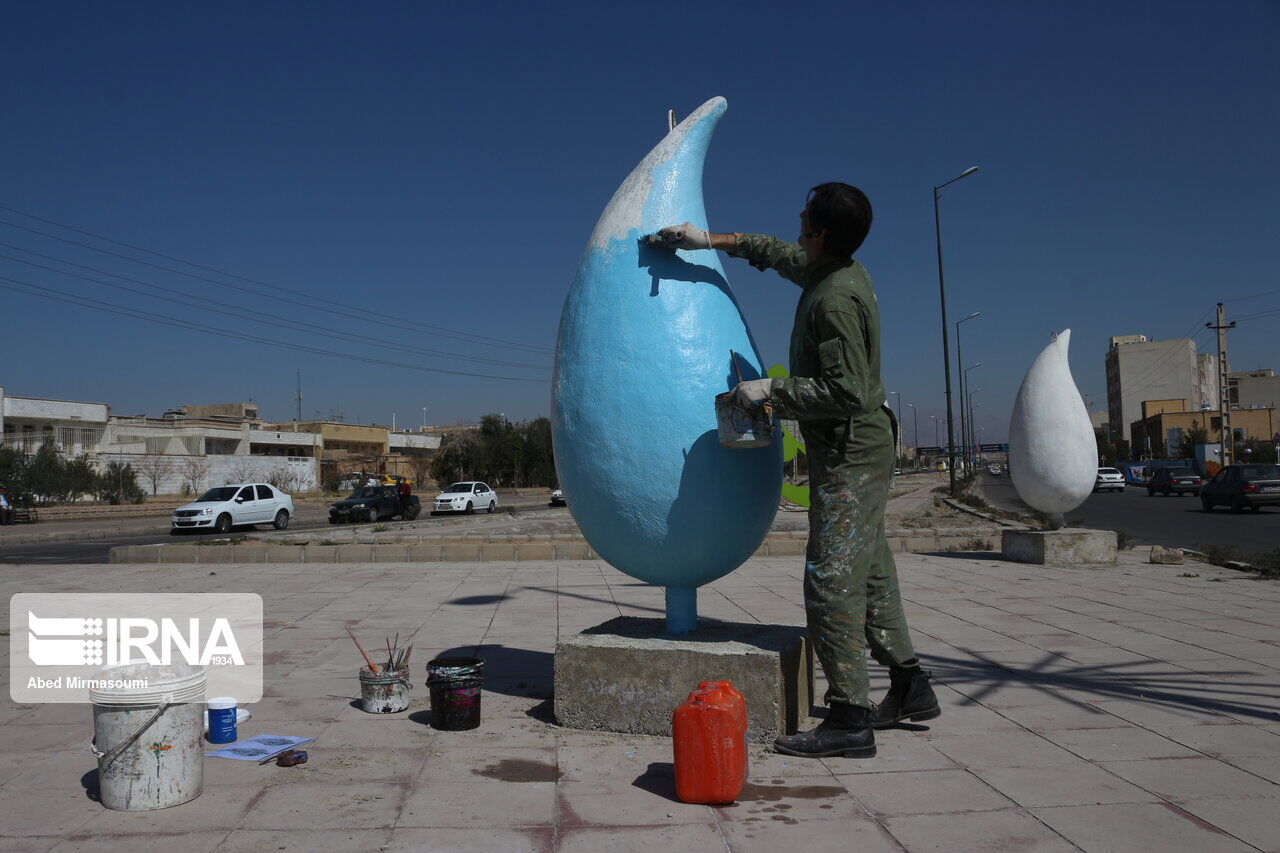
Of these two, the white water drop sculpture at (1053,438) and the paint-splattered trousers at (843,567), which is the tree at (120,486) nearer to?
the white water drop sculpture at (1053,438)

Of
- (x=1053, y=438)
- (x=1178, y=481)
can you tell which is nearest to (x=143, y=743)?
(x=1053, y=438)

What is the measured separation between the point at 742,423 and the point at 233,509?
77.1 ft

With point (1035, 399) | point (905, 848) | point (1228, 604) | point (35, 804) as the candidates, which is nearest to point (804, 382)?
point (905, 848)

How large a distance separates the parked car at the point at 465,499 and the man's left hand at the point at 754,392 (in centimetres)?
2985

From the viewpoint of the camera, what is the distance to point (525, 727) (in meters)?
4.38

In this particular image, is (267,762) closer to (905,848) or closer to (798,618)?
(905,848)

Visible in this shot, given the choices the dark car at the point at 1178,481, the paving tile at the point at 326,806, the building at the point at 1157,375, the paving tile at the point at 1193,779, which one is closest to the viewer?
the paving tile at the point at 326,806

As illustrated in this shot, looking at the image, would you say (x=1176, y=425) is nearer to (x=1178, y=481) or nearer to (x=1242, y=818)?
(x=1178, y=481)

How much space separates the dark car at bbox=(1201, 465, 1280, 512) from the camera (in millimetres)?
24641

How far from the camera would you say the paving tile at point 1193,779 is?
3352 mm

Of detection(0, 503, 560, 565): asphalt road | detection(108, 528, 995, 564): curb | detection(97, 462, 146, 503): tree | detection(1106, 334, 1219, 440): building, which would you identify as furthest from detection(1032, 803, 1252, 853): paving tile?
detection(1106, 334, 1219, 440): building

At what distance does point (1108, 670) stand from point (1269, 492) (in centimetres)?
2420

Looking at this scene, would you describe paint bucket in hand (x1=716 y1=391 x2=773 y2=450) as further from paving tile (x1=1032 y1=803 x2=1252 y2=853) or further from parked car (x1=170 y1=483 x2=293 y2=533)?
parked car (x1=170 y1=483 x2=293 y2=533)

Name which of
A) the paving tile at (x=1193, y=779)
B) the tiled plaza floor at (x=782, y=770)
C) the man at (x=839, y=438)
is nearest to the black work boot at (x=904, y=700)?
the tiled plaza floor at (x=782, y=770)
